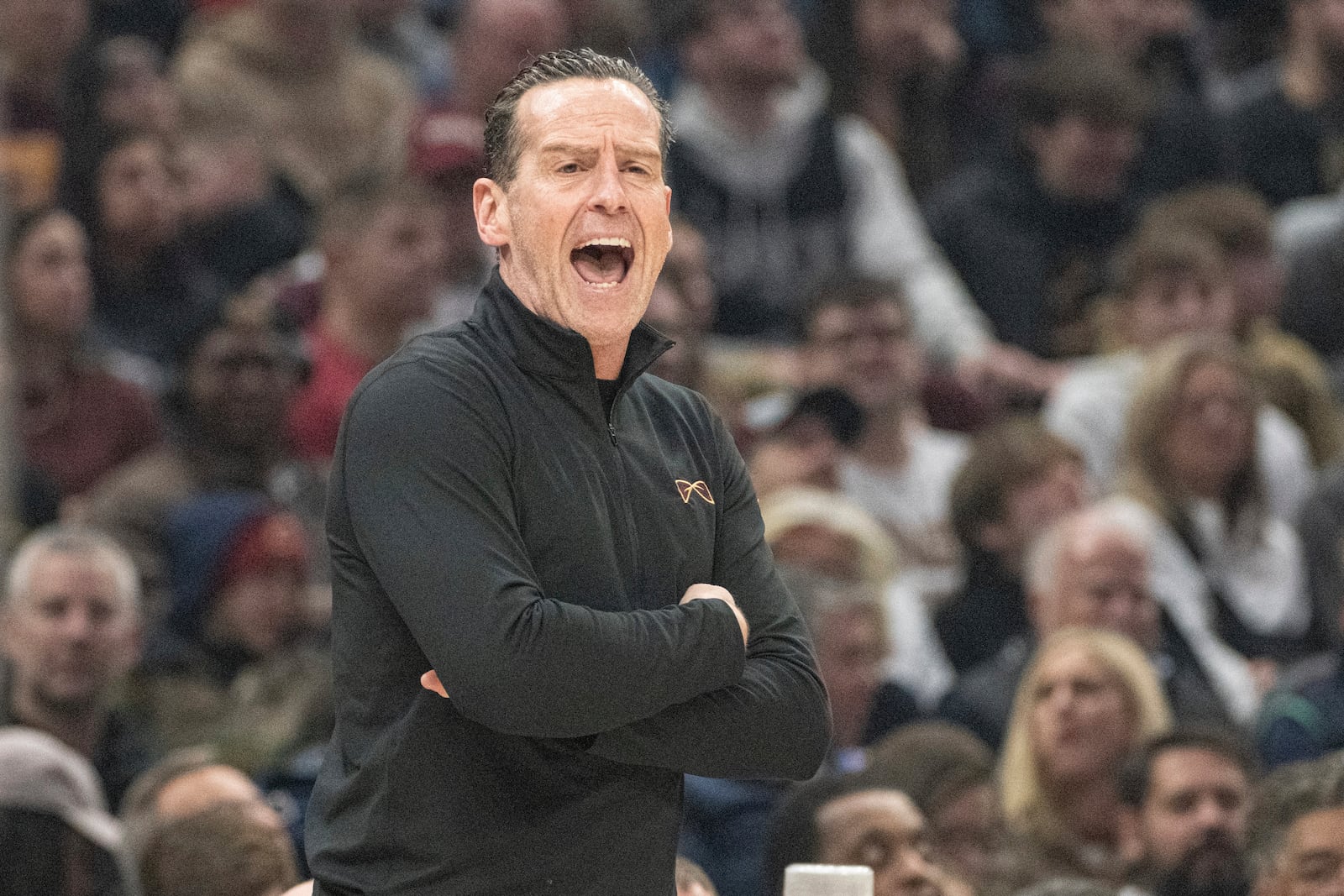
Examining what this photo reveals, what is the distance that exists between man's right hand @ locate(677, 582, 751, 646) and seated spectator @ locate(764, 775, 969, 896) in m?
2.01

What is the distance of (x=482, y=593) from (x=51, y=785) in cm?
288

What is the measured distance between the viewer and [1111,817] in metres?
5.23

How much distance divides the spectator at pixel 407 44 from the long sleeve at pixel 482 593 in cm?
605

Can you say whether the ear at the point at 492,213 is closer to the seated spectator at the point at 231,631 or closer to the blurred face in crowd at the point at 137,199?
the seated spectator at the point at 231,631

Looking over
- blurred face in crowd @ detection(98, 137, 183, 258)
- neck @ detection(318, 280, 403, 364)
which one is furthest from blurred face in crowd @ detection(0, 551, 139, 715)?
blurred face in crowd @ detection(98, 137, 183, 258)

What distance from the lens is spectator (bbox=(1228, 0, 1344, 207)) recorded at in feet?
27.5

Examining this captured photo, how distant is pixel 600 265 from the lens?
→ 2.38 metres

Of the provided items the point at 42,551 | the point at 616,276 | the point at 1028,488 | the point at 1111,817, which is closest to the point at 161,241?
the point at 42,551

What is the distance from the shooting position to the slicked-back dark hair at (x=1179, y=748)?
4.99 m

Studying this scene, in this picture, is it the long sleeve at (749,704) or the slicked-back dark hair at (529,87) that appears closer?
the long sleeve at (749,704)

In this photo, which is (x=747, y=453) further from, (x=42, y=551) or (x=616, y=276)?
(x=616, y=276)

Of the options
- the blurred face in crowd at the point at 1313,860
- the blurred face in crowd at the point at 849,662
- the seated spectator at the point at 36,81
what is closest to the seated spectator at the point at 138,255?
the seated spectator at the point at 36,81

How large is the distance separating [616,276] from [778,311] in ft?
17.5

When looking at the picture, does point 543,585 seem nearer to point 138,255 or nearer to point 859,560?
point 859,560
